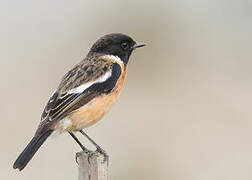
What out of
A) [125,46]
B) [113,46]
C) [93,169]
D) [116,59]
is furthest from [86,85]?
[93,169]

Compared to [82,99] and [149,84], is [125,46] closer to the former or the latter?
[82,99]

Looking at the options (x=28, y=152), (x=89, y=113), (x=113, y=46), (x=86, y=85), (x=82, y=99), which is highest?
(x=113, y=46)

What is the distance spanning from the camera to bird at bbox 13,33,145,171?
6.96 m

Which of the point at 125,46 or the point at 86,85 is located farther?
the point at 125,46

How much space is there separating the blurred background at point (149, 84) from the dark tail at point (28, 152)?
3.04m

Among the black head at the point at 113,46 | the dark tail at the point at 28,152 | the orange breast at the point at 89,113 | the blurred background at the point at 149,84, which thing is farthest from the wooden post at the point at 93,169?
the blurred background at the point at 149,84

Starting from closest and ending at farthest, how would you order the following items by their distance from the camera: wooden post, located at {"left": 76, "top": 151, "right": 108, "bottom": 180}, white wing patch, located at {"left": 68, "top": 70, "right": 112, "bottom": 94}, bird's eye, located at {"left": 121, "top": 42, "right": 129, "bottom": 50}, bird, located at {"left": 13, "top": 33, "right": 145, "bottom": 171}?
wooden post, located at {"left": 76, "top": 151, "right": 108, "bottom": 180} < bird, located at {"left": 13, "top": 33, "right": 145, "bottom": 171} < white wing patch, located at {"left": 68, "top": 70, "right": 112, "bottom": 94} < bird's eye, located at {"left": 121, "top": 42, "right": 129, "bottom": 50}

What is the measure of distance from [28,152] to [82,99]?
0.88 m

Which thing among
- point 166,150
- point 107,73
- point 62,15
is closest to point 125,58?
point 107,73

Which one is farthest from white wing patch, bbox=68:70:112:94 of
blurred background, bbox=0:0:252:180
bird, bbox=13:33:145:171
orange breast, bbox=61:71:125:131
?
blurred background, bbox=0:0:252:180

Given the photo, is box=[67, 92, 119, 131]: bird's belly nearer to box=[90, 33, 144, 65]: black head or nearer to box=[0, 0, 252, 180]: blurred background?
box=[90, 33, 144, 65]: black head

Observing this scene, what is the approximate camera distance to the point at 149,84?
41.2ft

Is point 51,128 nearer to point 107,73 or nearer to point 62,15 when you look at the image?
point 107,73

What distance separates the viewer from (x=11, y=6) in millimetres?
16938
